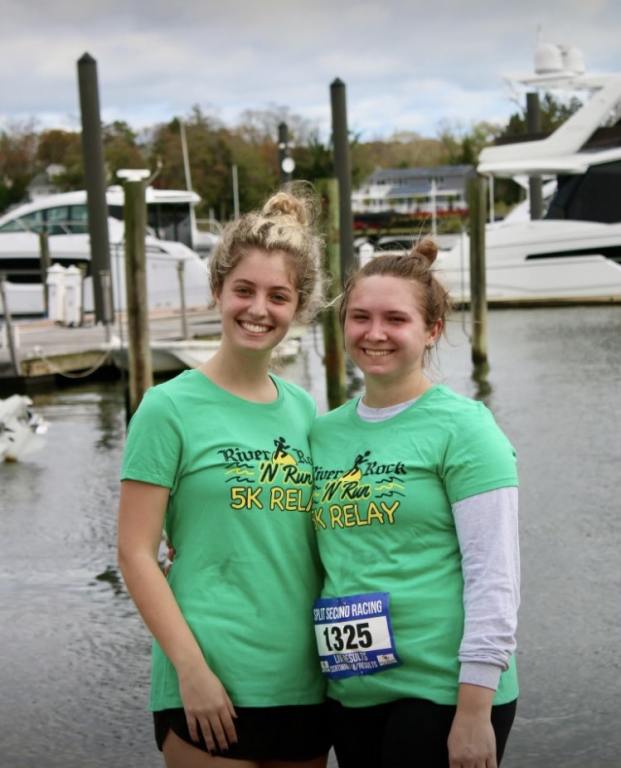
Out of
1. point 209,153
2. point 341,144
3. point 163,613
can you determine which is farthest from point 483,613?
point 209,153

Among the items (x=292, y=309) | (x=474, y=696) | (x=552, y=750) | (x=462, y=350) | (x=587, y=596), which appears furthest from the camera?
(x=462, y=350)

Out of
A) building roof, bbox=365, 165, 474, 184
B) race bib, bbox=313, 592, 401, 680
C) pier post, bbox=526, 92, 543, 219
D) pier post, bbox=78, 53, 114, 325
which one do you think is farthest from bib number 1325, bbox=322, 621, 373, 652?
building roof, bbox=365, 165, 474, 184

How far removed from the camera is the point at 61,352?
60.8 ft

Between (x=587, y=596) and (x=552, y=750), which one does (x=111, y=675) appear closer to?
(x=552, y=750)

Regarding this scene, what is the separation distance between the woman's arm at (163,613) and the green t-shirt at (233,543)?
43 millimetres

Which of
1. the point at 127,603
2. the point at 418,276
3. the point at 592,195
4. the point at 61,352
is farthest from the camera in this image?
the point at 592,195

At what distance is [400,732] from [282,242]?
3.62 ft

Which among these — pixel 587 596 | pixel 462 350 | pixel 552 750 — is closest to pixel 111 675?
pixel 552 750

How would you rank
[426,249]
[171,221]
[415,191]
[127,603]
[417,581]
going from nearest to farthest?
[417,581] → [426,249] → [127,603] → [171,221] → [415,191]

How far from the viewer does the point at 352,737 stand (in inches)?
109

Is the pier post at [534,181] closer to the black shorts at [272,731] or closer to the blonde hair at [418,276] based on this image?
the blonde hair at [418,276]

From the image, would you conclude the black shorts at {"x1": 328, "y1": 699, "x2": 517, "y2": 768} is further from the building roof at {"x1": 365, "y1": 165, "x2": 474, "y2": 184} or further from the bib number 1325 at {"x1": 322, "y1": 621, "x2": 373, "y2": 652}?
the building roof at {"x1": 365, "y1": 165, "x2": 474, "y2": 184}

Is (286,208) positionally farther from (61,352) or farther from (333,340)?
(61,352)

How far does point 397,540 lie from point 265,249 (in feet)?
2.37
